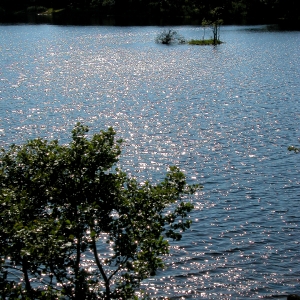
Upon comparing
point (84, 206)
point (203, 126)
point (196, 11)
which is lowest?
point (203, 126)

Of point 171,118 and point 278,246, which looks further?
point 171,118

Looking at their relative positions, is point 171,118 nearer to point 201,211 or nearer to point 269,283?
point 201,211

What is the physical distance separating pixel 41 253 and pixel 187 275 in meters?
11.9

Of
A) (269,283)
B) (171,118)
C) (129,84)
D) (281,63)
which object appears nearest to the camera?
(269,283)

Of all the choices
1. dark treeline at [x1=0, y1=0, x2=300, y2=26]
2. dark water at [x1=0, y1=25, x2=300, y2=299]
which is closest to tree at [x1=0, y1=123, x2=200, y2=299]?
dark water at [x1=0, y1=25, x2=300, y2=299]

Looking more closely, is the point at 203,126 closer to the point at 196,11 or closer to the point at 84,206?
the point at 84,206

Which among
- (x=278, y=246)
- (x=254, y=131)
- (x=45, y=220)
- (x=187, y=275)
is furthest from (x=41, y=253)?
(x=254, y=131)

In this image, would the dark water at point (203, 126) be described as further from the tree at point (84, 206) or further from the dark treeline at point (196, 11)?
the dark treeline at point (196, 11)

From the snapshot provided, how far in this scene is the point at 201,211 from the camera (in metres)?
29.7

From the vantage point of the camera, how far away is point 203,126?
48.2m

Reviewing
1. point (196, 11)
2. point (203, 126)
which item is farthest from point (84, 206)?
point (196, 11)

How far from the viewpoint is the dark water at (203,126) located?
24266 millimetres

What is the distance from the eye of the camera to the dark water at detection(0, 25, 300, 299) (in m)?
24.3

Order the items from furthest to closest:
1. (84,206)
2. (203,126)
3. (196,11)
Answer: (196,11) → (203,126) → (84,206)
